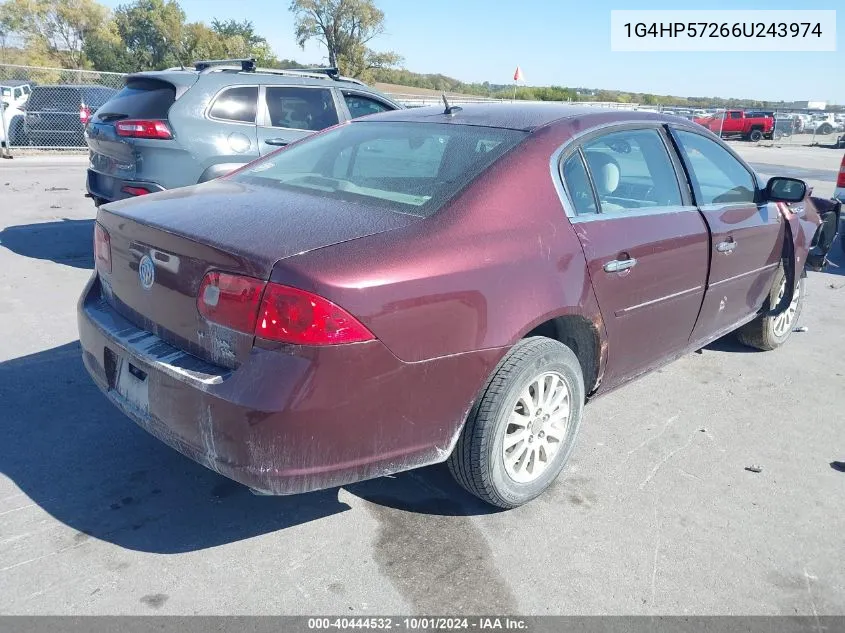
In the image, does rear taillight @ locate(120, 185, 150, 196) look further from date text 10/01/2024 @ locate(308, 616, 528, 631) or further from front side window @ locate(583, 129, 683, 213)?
date text 10/01/2024 @ locate(308, 616, 528, 631)

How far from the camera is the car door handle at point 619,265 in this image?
321 cm

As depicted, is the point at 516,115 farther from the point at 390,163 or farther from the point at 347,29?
the point at 347,29

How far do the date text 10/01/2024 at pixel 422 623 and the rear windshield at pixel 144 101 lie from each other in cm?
519

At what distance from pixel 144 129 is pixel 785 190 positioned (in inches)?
199

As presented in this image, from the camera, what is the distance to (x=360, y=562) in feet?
8.91

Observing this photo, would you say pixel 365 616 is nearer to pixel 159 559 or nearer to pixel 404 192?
pixel 159 559

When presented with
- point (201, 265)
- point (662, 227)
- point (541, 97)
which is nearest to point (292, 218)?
point (201, 265)

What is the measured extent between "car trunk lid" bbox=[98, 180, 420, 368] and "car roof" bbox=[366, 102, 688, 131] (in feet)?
2.93

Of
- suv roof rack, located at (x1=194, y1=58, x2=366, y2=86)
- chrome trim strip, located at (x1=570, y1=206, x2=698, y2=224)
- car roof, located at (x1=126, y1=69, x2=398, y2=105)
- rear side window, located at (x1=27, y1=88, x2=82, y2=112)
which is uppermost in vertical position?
rear side window, located at (x1=27, y1=88, x2=82, y2=112)

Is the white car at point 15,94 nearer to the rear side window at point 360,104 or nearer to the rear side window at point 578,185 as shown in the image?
the rear side window at point 360,104

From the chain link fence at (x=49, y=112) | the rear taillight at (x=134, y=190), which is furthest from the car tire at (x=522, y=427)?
the chain link fence at (x=49, y=112)

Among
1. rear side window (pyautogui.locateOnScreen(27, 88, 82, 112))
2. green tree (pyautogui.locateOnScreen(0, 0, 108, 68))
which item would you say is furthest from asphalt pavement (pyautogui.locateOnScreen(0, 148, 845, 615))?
green tree (pyautogui.locateOnScreen(0, 0, 108, 68))

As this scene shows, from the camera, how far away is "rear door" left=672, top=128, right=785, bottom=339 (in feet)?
13.1

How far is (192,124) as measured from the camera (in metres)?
6.38
